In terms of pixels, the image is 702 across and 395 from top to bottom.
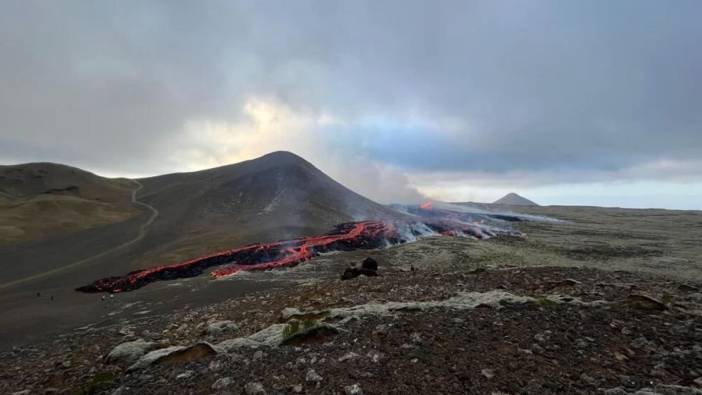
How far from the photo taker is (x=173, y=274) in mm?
33469

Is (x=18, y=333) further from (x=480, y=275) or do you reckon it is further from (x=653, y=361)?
(x=653, y=361)

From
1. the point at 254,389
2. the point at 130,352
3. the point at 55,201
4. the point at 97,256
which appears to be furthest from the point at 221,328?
the point at 55,201

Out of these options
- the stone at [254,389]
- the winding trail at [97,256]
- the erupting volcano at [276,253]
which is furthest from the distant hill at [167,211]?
the stone at [254,389]

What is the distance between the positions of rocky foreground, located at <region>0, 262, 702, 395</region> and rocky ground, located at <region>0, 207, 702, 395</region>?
4 cm

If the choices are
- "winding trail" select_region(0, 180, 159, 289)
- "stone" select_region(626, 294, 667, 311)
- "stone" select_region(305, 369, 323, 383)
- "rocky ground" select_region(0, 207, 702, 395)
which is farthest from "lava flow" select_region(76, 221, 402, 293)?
"stone" select_region(626, 294, 667, 311)

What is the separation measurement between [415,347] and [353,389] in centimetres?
212

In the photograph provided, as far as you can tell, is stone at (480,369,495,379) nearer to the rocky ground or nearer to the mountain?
the rocky ground

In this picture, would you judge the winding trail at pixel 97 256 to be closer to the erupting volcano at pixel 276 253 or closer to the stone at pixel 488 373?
the erupting volcano at pixel 276 253

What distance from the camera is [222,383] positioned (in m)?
7.87

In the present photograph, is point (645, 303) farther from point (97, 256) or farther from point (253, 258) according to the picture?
point (97, 256)

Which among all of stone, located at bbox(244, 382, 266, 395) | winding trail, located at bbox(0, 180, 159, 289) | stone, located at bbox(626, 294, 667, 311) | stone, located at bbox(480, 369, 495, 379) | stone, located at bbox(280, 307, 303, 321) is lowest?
winding trail, located at bbox(0, 180, 159, 289)

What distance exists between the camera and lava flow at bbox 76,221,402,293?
31.3 m

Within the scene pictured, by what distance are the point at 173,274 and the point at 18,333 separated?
14.6m

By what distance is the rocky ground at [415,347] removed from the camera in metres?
7.46
